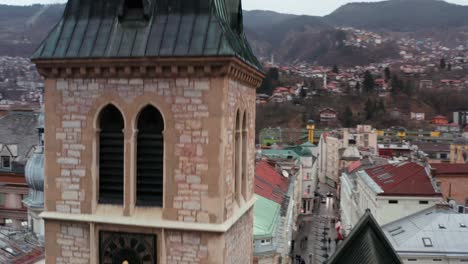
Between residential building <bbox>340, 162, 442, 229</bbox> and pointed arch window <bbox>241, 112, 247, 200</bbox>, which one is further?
residential building <bbox>340, 162, 442, 229</bbox>

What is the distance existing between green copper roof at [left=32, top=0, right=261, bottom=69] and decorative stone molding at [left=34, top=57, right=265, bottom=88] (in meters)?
0.12

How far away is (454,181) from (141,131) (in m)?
52.6

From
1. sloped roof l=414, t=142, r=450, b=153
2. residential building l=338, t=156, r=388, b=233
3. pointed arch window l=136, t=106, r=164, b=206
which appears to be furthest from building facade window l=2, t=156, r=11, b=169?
sloped roof l=414, t=142, r=450, b=153

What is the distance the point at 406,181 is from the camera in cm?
4159

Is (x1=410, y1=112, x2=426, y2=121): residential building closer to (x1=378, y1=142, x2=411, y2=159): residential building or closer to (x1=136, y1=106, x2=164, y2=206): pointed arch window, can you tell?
(x1=378, y1=142, x2=411, y2=159): residential building

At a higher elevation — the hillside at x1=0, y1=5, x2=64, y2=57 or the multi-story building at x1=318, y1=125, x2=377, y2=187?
the hillside at x1=0, y1=5, x2=64, y2=57

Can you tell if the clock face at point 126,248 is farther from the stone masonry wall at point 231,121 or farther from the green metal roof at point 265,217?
the green metal roof at point 265,217

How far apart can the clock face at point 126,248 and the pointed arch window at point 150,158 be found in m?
0.78

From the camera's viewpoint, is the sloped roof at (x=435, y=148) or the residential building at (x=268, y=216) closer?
the residential building at (x=268, y=216)

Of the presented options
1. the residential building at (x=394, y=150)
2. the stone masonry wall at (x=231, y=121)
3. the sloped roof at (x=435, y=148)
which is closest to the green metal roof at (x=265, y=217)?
the stone masonry wall at (x=231, y=121)

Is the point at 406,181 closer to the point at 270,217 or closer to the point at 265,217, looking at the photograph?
the point at 270,217

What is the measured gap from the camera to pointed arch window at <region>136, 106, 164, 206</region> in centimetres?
1105

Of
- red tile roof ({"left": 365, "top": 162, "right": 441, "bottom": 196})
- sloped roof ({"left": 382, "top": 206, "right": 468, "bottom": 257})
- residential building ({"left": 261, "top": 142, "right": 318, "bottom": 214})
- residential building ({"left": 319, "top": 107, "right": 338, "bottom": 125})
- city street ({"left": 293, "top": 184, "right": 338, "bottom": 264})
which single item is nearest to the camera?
sloped roof ({"left": 382, "top": 206, "right": 468, "bottom": 257})

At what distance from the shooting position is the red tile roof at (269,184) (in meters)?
39.4
